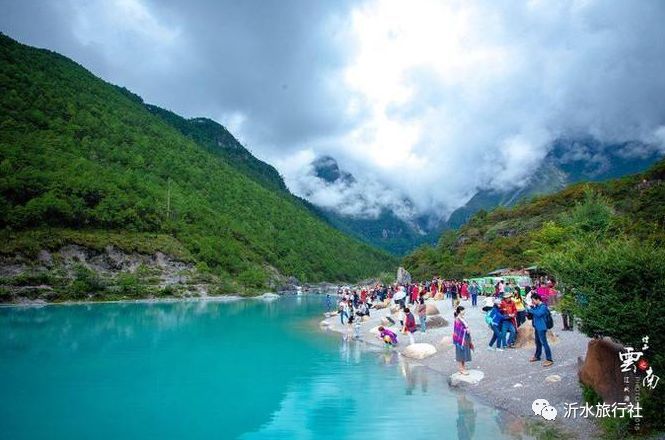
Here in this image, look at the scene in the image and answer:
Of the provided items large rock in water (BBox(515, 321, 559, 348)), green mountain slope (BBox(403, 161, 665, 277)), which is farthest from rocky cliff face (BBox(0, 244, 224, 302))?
large rock in water (BBox(515, 321, 559, 348))

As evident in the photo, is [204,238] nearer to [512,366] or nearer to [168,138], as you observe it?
[168,138]

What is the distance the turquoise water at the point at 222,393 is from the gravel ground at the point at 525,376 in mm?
753

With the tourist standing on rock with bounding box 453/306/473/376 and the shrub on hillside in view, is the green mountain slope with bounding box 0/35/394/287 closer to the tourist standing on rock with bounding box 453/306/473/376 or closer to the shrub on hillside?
the tourist standing on rock with bounding box 453/306/473/376

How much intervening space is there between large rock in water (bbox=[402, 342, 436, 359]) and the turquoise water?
30.6 inches

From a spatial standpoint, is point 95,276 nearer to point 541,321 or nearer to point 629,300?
point 541,321

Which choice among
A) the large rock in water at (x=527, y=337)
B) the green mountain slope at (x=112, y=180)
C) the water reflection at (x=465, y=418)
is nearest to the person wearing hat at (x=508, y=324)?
the large rock in water at (x=527, y=337)

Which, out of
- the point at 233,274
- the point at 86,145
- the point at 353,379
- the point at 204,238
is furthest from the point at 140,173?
the point at 353,379

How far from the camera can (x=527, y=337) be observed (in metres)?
18.8

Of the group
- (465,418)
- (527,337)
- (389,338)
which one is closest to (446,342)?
(389,338)

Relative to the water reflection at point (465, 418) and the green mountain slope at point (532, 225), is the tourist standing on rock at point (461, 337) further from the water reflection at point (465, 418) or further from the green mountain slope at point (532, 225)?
the green mountain slope at point (532, 225)

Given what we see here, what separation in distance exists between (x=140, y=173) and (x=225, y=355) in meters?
129

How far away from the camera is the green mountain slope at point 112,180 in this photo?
8669cm

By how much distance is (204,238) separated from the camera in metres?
120

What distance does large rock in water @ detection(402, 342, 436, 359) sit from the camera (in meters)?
21.1
